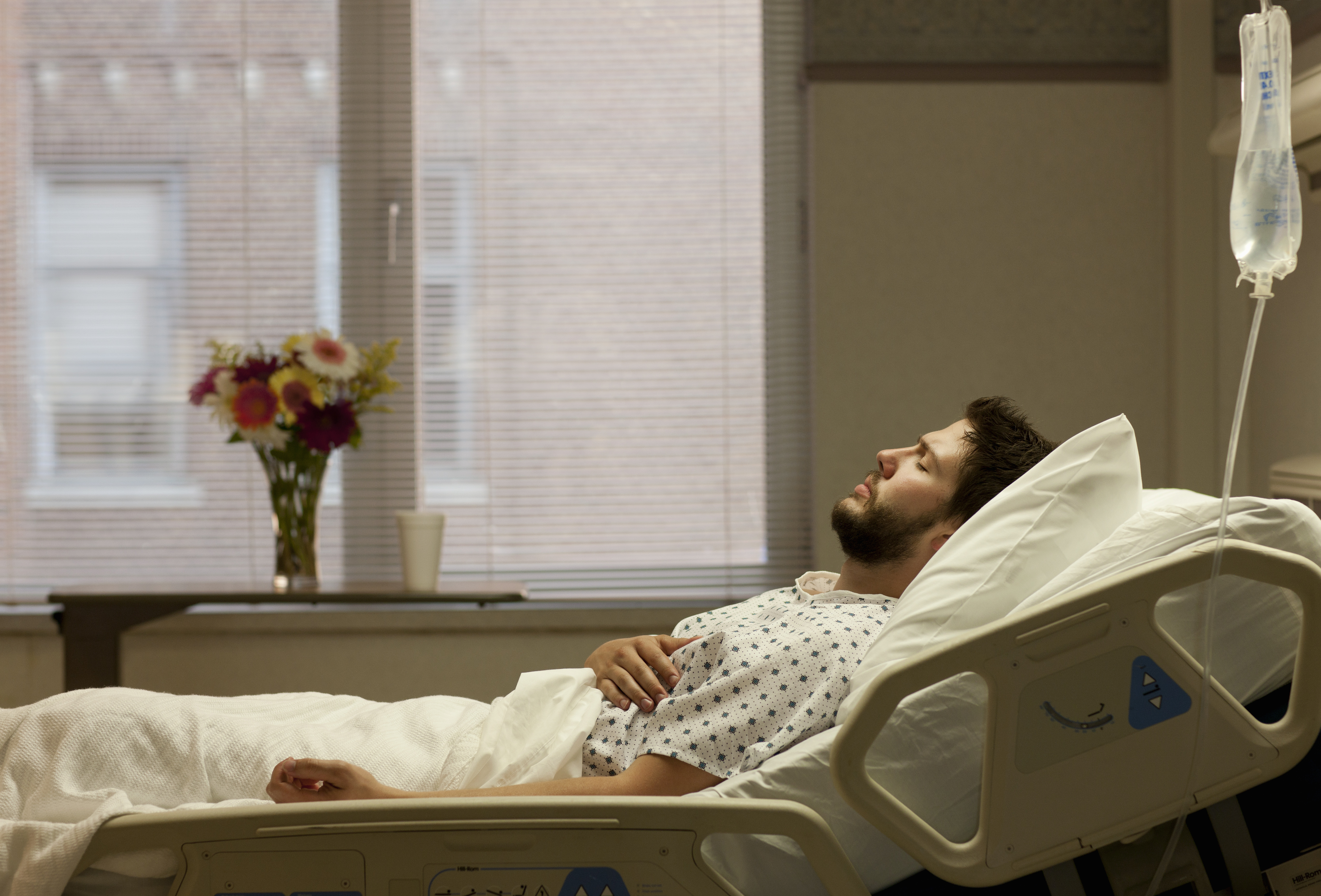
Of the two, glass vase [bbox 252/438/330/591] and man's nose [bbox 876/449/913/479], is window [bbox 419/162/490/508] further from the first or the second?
man's nose [bbox 876/449/913/479]

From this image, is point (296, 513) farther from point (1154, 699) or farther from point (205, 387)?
point (1154, 699)

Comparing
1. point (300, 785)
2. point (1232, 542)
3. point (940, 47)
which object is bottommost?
point (300, 785)

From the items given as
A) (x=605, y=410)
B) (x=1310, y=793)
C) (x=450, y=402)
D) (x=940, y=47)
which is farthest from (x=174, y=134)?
(x=1310, y=793)

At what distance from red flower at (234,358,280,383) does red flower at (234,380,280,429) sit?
35mm

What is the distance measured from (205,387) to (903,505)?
65.8 inches

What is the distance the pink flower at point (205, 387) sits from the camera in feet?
7.83

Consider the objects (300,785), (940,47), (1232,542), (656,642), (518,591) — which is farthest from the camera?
(940,47)

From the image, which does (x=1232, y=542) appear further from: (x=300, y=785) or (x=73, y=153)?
(x=73, y=153)

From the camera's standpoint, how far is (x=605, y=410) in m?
→ 2.81

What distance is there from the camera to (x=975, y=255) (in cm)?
276

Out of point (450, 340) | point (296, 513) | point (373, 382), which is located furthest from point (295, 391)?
point (450, 340)

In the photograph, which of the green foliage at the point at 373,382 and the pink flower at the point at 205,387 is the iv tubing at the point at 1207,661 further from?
the pink flower at the point at 205,387

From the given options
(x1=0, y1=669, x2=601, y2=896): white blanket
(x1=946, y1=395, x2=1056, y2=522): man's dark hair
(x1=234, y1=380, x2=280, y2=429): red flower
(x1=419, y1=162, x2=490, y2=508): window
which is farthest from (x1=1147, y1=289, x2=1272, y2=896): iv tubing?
(x1=419, y1=162, x2=490, y2=508): window

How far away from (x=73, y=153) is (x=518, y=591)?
1.73 m
